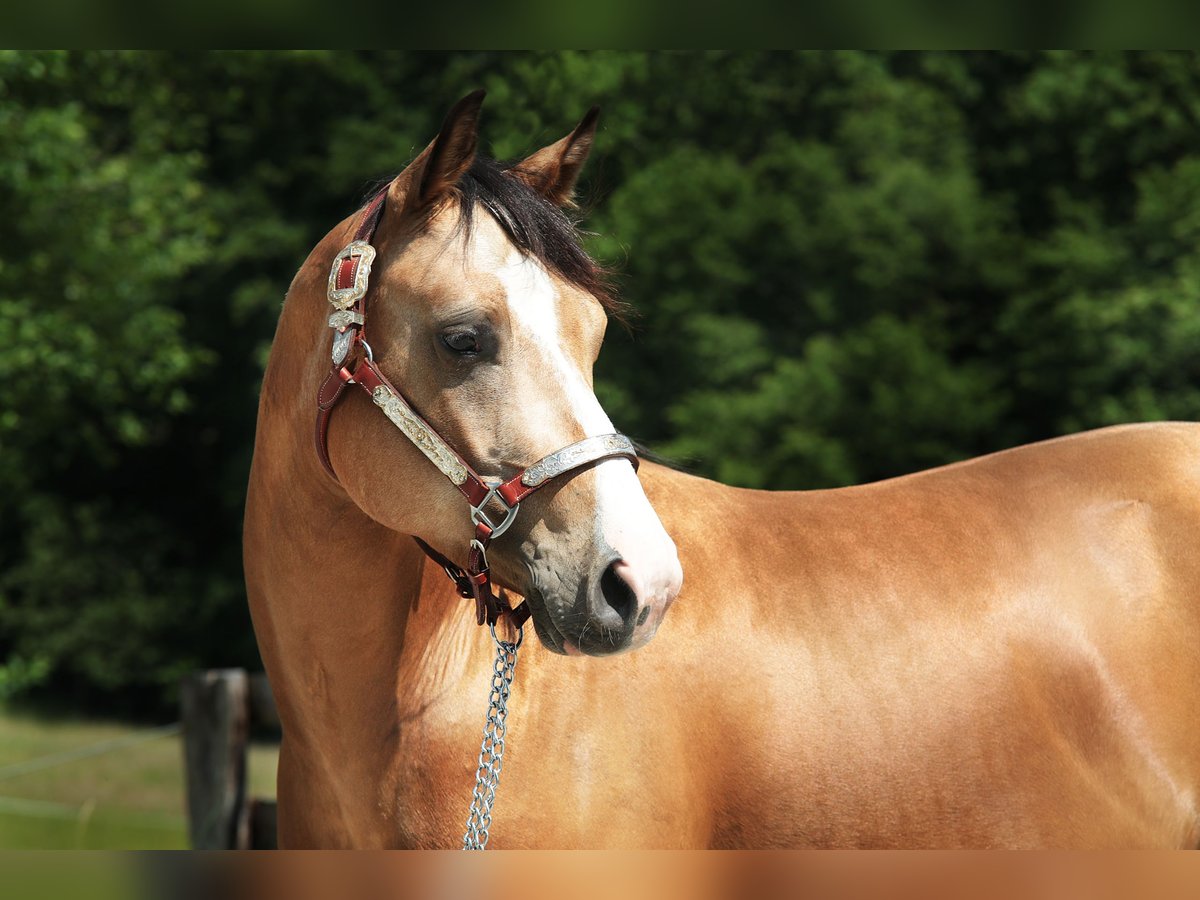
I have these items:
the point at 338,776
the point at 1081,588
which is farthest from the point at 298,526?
the point at 1081,588

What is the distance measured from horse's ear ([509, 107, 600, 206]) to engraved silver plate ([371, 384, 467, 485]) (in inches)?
23.8

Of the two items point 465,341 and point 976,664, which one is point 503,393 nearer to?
point 465,341

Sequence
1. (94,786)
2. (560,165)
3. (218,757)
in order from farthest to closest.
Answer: (94,786)
(218,757)
(560,165)

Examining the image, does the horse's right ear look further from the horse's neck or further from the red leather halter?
the horse's neck

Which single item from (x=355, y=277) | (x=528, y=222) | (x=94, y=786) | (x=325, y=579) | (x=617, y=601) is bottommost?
(x=94, y=786)

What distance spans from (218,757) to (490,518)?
3.46m

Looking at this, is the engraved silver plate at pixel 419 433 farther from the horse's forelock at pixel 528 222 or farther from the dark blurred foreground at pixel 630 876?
the dark blurred foreground at pixel 630 876

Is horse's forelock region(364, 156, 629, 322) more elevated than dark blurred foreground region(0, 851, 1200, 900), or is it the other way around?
horse's forelock region(364, 156, 629, 322)

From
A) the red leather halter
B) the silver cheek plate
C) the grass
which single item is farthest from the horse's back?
the grass

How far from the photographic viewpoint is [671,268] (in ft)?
40.0

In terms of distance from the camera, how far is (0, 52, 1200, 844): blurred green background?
10414 mm

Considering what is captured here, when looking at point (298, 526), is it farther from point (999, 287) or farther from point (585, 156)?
point (999, 287)

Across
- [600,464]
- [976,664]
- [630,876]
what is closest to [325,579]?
[600,464]

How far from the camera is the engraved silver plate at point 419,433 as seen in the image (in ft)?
6.60
